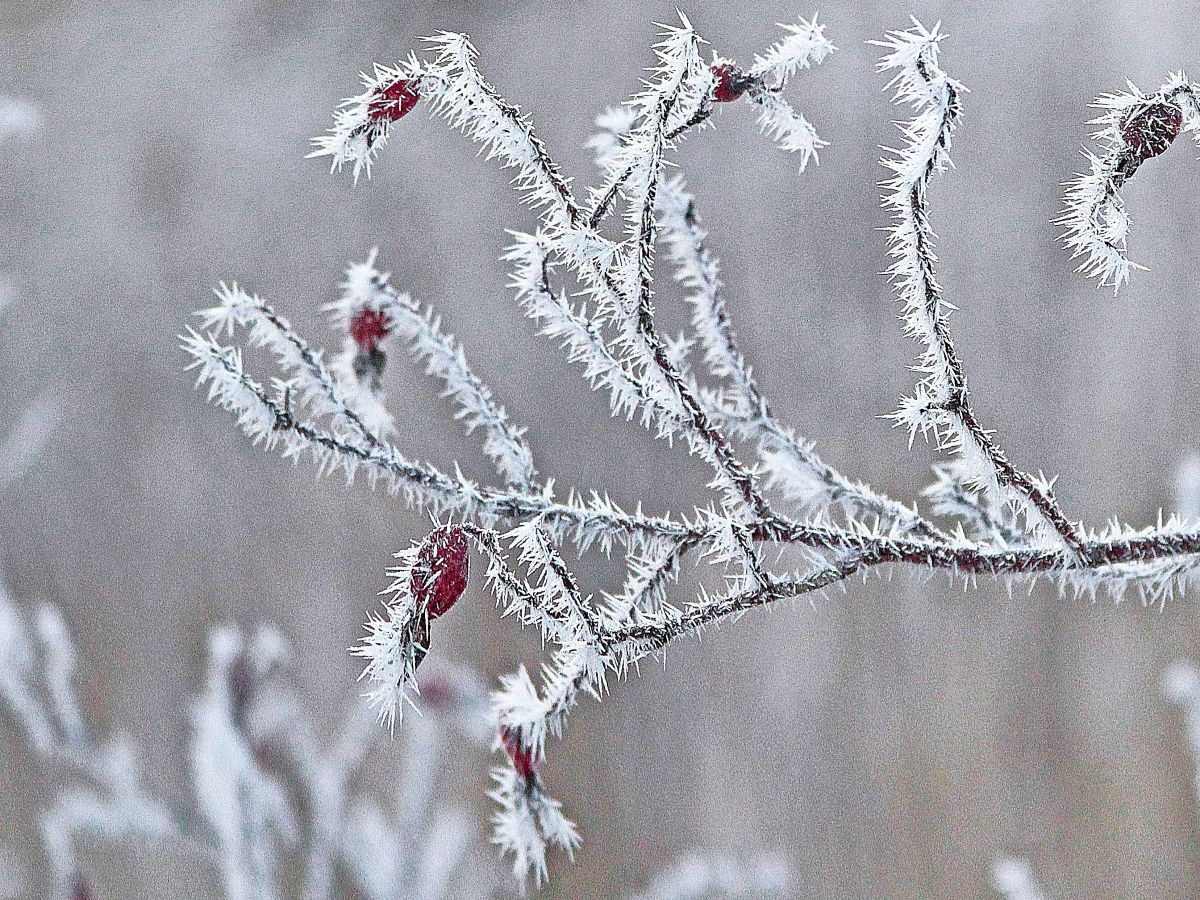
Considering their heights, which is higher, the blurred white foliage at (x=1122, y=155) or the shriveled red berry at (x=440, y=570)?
the blurred white foliage at (x=1122, y=155)

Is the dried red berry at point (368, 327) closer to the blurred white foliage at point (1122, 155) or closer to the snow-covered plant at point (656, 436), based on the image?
the snow-covered plant at point (656, 436)

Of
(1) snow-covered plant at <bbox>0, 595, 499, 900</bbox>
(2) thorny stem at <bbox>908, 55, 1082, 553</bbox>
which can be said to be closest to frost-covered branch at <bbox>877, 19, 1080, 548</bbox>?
(2) thorny stem at <bbox>908, 55, 1082, 553</bbox>

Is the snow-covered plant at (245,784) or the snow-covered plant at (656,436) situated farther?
the snow-covered plant at (245,784)

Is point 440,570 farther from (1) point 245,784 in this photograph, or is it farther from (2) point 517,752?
(1) point 245,784

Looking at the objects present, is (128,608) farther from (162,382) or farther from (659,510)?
(659,510)

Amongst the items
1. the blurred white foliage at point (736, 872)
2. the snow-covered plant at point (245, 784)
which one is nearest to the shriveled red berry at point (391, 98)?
the snow-covered plant at point (245, 784)

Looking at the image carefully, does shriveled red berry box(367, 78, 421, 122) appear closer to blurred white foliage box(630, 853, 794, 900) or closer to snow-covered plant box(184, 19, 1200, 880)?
snow-covered plant box(184, 19, 1200, 880)

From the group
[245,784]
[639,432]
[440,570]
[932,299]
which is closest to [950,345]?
[932,299]
